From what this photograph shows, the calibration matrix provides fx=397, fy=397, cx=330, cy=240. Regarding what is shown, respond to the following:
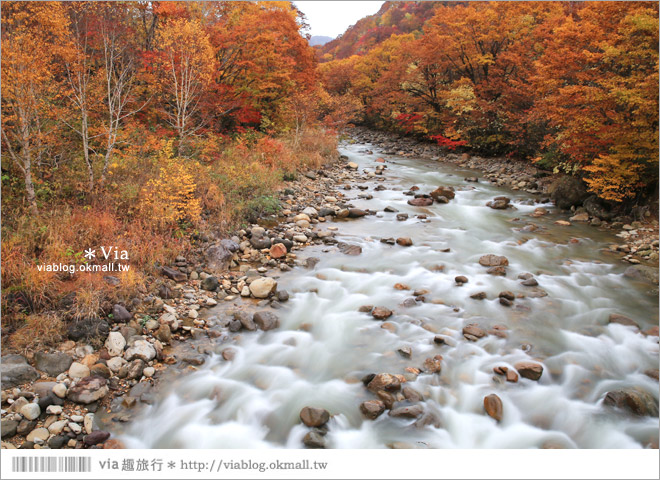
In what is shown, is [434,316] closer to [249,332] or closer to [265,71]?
[249,332]

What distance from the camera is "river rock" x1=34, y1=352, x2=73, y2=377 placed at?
513 centimetres

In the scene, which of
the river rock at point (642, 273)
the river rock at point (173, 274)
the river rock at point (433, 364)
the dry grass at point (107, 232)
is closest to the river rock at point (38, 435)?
the dry grass at point (107, 232)

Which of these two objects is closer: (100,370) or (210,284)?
(100,370)

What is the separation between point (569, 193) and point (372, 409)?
37.8ft

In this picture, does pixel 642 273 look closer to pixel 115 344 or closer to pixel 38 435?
pixel 115 344

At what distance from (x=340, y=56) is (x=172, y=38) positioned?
57.3m

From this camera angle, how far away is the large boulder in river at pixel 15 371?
4797 mm

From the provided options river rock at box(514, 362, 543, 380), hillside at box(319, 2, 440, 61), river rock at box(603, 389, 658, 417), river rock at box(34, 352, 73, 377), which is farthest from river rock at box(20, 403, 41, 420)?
hillside at box(319, 2, 440, 61)

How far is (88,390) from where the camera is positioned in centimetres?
488

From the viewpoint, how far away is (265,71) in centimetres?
1728

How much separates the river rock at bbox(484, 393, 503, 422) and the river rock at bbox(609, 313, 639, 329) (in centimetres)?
350

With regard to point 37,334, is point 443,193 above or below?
above

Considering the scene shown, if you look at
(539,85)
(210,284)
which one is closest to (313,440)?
(210,284)

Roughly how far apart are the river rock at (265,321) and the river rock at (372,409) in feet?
7.38
